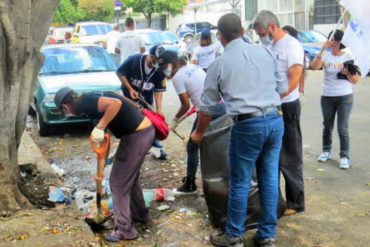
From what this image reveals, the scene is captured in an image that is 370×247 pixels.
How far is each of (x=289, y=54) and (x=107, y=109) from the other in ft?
5.98

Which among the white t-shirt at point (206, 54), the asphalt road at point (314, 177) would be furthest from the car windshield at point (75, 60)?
the white t-shirt at point (206, 54)

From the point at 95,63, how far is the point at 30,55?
15.8 ft

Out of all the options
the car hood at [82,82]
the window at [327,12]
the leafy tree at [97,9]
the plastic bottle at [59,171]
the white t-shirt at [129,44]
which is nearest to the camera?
the plastic bottle at [59,171]

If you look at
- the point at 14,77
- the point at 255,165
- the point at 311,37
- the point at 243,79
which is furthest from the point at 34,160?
the point at 311,37

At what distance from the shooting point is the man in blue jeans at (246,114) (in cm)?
373

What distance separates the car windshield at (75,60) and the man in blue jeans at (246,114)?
235 inches

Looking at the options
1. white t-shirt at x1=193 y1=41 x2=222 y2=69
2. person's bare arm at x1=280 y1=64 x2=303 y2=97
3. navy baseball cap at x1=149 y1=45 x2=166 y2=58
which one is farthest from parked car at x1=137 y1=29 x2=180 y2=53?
person's bare arm at x1=280 y1=64 x2=303 y2=97

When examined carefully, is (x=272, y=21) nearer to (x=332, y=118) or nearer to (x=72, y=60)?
(x=332, y=118)

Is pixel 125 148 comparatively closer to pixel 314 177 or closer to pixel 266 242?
pixel 266 242

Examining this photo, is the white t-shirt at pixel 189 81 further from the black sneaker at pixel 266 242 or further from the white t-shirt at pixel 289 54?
the black sneaker at pixel 266 242

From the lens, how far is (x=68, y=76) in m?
9.09

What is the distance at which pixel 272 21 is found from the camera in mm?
4520

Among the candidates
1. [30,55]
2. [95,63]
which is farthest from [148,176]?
[95,63]

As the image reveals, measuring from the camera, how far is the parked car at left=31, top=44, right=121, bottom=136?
846cm
